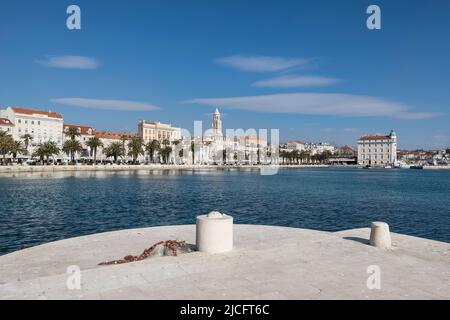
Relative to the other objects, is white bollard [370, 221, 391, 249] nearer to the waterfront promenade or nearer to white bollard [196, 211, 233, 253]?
the waterfront promenade

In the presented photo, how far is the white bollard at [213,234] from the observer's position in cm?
1168

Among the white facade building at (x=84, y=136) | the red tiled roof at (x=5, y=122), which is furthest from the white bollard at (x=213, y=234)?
the white facade building at (x=84, y=136)

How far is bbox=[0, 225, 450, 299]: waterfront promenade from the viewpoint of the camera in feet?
27.7

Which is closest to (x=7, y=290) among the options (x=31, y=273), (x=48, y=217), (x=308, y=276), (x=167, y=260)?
(x=31, y=273)

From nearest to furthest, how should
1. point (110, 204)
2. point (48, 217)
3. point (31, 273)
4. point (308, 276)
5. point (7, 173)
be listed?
1. point (308, 276)
2. point (31, 273)
3. point (48, 217)
4. point (110, 204)
5. point (7, 173)

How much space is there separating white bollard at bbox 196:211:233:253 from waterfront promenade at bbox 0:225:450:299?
→ 0.32 meters

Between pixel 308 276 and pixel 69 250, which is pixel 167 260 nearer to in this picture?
pixel 308 276

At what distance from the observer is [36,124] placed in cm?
14712

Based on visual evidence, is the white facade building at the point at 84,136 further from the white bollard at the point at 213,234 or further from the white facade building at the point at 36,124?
the white bollard at the point at 213,234

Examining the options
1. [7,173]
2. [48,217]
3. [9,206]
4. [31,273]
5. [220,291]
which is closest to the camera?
[220,291]

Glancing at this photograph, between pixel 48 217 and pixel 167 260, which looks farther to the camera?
pixel 48 217

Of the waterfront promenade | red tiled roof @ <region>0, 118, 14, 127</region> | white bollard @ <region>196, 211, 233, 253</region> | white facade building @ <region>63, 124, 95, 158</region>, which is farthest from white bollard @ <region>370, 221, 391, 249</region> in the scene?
white facade building @ <region>63, 124, 95, 158</region>

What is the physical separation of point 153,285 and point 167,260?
6.79 feet
